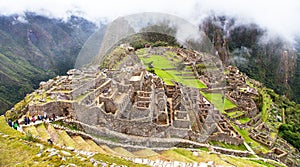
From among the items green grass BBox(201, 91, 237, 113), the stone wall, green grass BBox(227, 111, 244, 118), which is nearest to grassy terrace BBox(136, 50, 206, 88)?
green grass BBox(201, 91, 237, 113)

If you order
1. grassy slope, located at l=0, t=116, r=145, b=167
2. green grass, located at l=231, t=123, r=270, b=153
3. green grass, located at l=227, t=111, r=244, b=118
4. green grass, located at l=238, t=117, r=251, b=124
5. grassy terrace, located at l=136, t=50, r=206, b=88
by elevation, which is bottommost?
green grass, located at l=231, t=123, r=270, b=153

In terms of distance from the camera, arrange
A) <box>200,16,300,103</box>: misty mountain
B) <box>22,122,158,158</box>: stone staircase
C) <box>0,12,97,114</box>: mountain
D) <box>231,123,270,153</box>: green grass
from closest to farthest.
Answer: <box>22,122,158,158</box>: stone staircase → <box>231,123,270,153</box>: green grass → <box>0,12,97,114</box>: mountain → <box>200,16,300,103</box>: misty mountain

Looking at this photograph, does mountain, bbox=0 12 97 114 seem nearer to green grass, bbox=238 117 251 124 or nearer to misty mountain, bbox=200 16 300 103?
green grass, bbox=238 117 251 124

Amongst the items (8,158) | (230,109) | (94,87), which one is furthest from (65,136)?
(230,109)

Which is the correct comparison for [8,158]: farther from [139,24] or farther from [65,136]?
[139,24]

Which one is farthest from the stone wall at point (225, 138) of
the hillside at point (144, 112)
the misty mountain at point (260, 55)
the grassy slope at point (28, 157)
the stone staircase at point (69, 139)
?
the misty mountain at point (260, 55)

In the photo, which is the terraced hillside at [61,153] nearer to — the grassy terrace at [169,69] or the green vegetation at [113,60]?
the grassy terrace at [169,69]

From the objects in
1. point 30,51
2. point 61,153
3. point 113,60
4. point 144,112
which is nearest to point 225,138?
point 144,112
